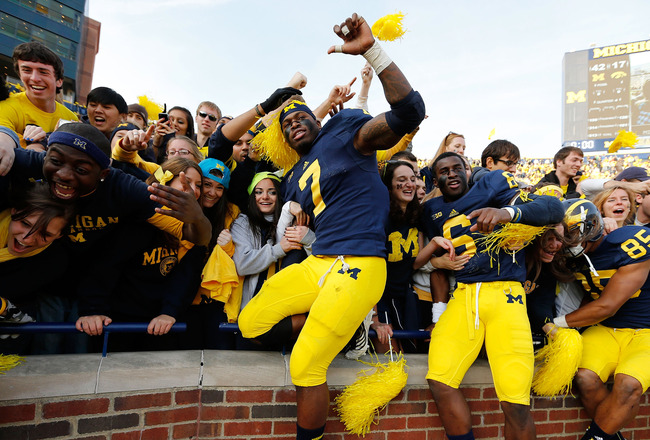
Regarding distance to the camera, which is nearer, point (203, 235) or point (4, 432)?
point (4, 432)

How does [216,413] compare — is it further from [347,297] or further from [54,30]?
[54,30]

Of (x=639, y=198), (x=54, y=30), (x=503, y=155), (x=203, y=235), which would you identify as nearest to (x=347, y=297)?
(x=203, y=235)

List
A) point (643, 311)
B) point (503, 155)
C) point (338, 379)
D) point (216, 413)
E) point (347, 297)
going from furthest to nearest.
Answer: point (503, 155) < point (643, 311) < point (338, 379) < point (216, 413) < point (347, 297)

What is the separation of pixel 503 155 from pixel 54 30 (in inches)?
1593

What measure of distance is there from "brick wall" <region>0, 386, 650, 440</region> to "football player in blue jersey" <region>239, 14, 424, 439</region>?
0.32m

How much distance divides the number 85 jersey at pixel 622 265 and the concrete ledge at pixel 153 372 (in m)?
1.66

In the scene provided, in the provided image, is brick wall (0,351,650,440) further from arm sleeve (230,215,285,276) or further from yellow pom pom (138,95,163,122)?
yellow pom pom (138,95,163,122)

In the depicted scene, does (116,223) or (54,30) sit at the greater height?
(54,30)

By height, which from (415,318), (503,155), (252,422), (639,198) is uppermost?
(503,155)

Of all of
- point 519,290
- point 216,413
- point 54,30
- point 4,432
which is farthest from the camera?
point 54,30

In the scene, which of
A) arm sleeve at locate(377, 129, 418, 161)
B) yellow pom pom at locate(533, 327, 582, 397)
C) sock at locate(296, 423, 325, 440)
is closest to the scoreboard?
arm sleeve at locate(377, 129, 418, 161)

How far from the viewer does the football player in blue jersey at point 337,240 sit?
2205mm

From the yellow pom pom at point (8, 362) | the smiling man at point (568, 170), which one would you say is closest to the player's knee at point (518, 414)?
the yellow pom pom at point (8, 362)

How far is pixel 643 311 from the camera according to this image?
3.26 m
